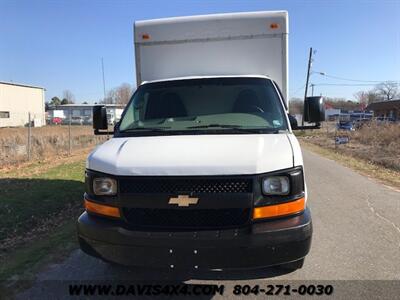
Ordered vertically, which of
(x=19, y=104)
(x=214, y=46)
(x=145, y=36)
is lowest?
(x=214, y=46)

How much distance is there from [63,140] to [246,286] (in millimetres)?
22420

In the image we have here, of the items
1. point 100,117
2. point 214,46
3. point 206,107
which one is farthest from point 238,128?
point 214,46

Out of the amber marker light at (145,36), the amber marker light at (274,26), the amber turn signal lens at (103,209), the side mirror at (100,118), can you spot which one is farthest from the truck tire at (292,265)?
the amber marker light at (145,36)

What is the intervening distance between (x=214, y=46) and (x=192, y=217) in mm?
3717

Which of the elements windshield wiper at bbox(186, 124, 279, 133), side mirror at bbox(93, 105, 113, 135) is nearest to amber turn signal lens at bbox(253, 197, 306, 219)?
windshield wiper at bbox(186, 124, 279, 133)

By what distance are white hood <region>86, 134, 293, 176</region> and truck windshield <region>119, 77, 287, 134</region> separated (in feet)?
1.53

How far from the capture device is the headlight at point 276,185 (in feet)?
11.1

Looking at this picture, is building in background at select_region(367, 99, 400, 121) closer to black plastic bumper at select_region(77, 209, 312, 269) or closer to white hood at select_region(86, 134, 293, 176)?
white hood at select_region(86, 134, 293, 176)

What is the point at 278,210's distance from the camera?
11.1ft

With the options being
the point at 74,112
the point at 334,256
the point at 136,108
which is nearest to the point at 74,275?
the point at 136,108

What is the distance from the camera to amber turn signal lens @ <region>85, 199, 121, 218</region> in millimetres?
3547

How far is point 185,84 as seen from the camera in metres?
5.37

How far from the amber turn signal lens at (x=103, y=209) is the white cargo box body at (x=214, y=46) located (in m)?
3.25

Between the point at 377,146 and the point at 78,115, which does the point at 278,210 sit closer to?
the point at 377,146
